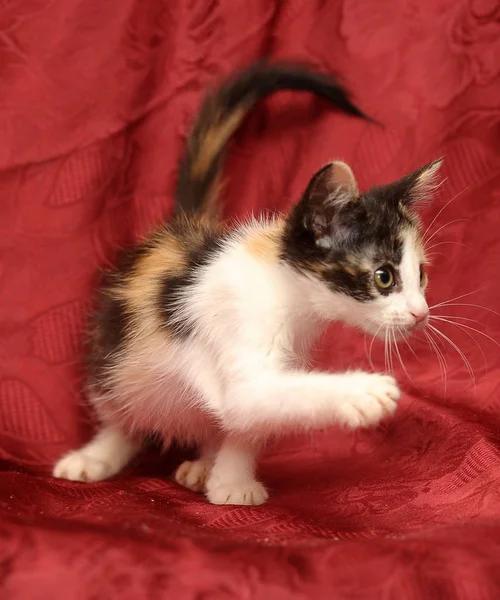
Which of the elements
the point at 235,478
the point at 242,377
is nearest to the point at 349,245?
the point at 242,377

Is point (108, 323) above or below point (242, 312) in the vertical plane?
below

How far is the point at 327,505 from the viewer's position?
3.16ft

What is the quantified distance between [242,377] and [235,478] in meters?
0.22

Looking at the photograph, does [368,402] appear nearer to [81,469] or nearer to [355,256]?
[355,256]

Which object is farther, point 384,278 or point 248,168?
point 248,168

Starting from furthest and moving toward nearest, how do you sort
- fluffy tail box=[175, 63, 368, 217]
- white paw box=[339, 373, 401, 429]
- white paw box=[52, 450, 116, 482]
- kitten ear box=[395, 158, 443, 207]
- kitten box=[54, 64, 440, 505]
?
fluffy tail box=[175, 63, 368, 217]
white paw box=[52, 450, 116, 482]
kitten ear box=[395, 158, 443, 207]
kitten box=[54, 64, 440, 505]
white paw box=[339, 373, 401, 429]

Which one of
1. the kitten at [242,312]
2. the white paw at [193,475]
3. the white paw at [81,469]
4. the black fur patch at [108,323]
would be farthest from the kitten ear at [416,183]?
the white paw at [81,469]

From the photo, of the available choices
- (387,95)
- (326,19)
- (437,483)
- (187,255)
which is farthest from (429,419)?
(326,19)

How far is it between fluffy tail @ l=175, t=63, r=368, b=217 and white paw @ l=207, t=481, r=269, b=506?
522mm

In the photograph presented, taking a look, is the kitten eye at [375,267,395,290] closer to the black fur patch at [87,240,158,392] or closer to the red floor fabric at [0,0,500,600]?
the red floor fabric at [0,0,500,600]

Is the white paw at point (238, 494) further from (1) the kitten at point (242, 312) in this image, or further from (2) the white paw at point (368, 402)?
(2) the white paw at point (368, 402)

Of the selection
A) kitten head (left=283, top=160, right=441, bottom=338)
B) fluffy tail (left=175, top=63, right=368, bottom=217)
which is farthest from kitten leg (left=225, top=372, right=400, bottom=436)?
fluffy tail (left=175, top=63, right=368, bottom=217)

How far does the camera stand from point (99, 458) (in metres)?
1.16

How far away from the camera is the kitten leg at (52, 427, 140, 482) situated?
3.63ft
